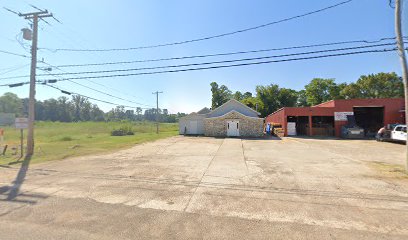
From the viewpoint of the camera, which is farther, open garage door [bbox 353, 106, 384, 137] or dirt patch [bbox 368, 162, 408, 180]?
open garage door [bbox 353, 106, 384, 137]

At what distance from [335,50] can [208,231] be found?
10393mm

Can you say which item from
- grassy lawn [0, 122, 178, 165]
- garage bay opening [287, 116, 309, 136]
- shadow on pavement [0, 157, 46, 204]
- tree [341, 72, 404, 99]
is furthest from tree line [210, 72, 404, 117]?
shadow on pavement [0, 157, 46, 204]

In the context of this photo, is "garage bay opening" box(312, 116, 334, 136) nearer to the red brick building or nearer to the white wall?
the red brick building

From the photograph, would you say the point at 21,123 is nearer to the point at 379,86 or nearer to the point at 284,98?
the point at 284,98

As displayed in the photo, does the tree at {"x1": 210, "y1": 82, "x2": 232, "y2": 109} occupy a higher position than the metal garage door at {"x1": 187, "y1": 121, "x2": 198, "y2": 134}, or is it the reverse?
the tree at {"x1": 210, "y1": 82, "x2": 232, "y2": 109}

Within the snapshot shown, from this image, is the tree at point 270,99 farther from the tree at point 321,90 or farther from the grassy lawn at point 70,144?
the grassy lawn at point 70,144

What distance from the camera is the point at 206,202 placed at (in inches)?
232

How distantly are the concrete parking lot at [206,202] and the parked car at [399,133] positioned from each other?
34.3 feet

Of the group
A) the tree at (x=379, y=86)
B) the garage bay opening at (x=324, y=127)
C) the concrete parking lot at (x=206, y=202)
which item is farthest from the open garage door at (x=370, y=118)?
the tree at (x=379, y=86)

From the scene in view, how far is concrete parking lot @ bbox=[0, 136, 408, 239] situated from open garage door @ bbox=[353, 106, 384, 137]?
20332 millimetres

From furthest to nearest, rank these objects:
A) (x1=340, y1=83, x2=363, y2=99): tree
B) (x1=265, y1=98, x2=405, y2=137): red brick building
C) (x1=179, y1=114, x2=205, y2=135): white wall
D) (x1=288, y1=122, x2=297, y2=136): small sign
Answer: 1. (x1=340, y1=83, x2=363, y2=99): tree
2. (x1=179, y1=114, x2=205, y2=135): white wall
3. (x1=288, y1=122, x2=297, y2=136): small sign
4. (x1=265, y1=98, x2=405, y2=137): red brick building

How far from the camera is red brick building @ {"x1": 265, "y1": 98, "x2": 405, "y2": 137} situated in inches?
939

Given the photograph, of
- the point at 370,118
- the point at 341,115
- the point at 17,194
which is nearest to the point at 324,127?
the point at 341,115

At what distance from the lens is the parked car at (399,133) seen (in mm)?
17688
